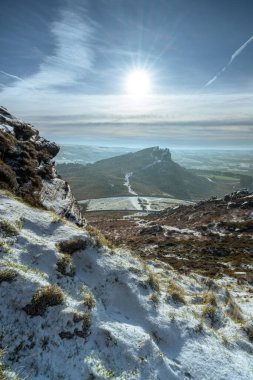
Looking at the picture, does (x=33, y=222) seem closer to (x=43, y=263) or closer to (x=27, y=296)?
(x=43, y=263)

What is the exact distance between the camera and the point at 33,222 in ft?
59.3

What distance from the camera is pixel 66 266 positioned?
1554 cm

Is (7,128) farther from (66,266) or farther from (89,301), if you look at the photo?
(89,301)

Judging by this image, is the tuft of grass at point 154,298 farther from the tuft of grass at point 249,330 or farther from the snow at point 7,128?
the snow at point 7,128

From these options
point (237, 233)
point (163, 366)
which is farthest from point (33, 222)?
point (237, 233)

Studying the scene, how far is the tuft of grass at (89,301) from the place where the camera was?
1406 centimetres

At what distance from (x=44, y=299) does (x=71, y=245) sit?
4.70m

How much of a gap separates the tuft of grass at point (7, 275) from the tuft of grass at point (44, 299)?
3.91 ft

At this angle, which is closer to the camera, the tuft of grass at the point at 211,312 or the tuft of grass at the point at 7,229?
the tuft of grass at the point at 7,229

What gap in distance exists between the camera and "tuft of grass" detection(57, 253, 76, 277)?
50.3 ft

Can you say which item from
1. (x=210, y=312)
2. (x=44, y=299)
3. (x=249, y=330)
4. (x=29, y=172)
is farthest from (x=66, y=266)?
(x=29, y=172)

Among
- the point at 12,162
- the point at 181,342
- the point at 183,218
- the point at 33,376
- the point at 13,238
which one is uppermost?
the point at 12,162

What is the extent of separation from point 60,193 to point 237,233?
78.8 meters

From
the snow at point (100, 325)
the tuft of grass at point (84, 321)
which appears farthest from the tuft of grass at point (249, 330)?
the tuft of grass at point (84, 321)
